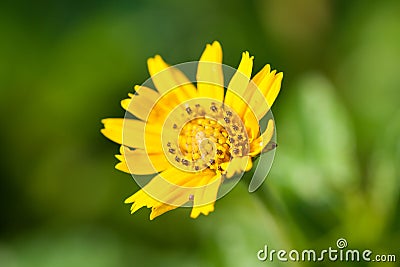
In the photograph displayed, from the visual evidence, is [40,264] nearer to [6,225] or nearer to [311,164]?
[6,225]

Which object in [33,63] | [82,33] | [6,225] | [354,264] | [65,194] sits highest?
[82,33]

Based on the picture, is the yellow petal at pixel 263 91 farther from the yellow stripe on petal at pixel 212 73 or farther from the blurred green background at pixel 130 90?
the blurred green background at pixel 130 90

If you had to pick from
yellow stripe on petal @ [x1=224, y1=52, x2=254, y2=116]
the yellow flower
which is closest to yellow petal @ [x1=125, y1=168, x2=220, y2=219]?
the yellow flower

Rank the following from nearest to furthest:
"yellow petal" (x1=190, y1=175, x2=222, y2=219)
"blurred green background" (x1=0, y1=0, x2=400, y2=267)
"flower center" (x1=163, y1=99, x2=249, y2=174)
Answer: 1. "yellow petal" (x1=190, y1=175, x2=222, y2=219)
2. "flower center" (x1=163, y1=99, x2=249, y2=174)
3. "blurred green background" (x1=0, y1=0, x2=400, y2=267)

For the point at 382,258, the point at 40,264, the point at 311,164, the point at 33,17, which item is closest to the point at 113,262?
the point at 40,264

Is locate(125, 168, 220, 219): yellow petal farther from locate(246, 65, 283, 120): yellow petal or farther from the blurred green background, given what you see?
the blurred green background

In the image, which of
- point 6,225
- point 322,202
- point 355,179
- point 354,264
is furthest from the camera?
point 6,225

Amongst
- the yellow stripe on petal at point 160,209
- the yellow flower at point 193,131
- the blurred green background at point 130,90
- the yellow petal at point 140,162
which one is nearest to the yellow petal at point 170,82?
the yellow flower at point 193,131
